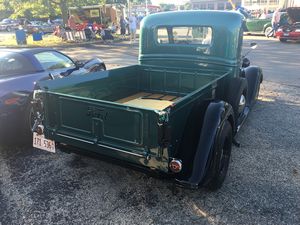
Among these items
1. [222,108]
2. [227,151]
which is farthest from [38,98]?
[227,151]

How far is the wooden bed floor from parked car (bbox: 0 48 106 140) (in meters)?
1.47

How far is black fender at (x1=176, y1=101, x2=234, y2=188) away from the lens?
8.44ft

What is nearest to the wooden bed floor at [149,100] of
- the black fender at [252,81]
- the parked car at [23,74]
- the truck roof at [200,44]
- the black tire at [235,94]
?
the truck roof at [200,44]

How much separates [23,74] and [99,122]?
269cm

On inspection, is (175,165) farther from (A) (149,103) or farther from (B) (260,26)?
(B) (260,26)

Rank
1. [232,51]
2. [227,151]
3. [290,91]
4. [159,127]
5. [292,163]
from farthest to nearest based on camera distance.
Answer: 1. [290,91]
2. [232,51]
3. [292,163]
4. [227,151]
5. [159,127]

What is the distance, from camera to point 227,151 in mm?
3260

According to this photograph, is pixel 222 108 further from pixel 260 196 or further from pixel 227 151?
pixel 260 196

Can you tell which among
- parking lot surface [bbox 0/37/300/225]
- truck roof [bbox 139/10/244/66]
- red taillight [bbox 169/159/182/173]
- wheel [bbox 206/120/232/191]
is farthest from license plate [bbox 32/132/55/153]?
truck roof [bbox 139/10/244/66]

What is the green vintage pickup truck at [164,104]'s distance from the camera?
2.58m

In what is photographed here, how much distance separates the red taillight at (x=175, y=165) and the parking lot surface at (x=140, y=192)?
320 millimetres

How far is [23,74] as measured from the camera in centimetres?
480

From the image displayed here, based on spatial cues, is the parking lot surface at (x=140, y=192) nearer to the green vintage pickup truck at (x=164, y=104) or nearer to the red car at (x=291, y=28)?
the green vintage pickup truck at (x=164, y=104)

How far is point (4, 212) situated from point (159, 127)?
1.79 metres
